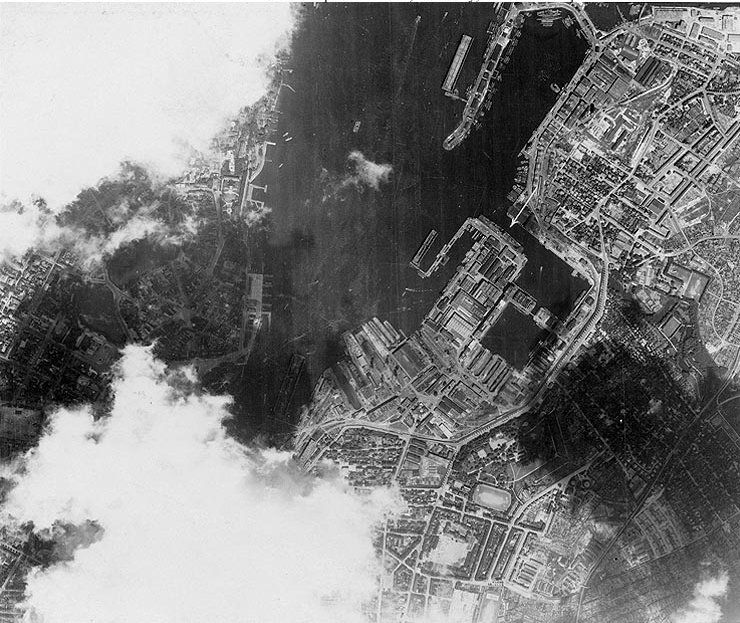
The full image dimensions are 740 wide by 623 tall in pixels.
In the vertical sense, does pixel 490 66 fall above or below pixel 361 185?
above

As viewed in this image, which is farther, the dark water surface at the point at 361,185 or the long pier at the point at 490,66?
the long pier at the point at 490,66

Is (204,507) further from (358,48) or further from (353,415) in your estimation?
(358,48)

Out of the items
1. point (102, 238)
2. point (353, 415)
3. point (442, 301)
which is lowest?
point (353, 415)

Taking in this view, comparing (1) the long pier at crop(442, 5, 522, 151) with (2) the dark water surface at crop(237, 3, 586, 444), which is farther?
(1) the long pier at crop(442, 5, 522, 151)

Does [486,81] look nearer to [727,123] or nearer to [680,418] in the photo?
[727,123]

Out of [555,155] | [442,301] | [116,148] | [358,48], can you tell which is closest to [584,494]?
[442,301]

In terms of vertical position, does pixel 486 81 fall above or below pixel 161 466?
above
